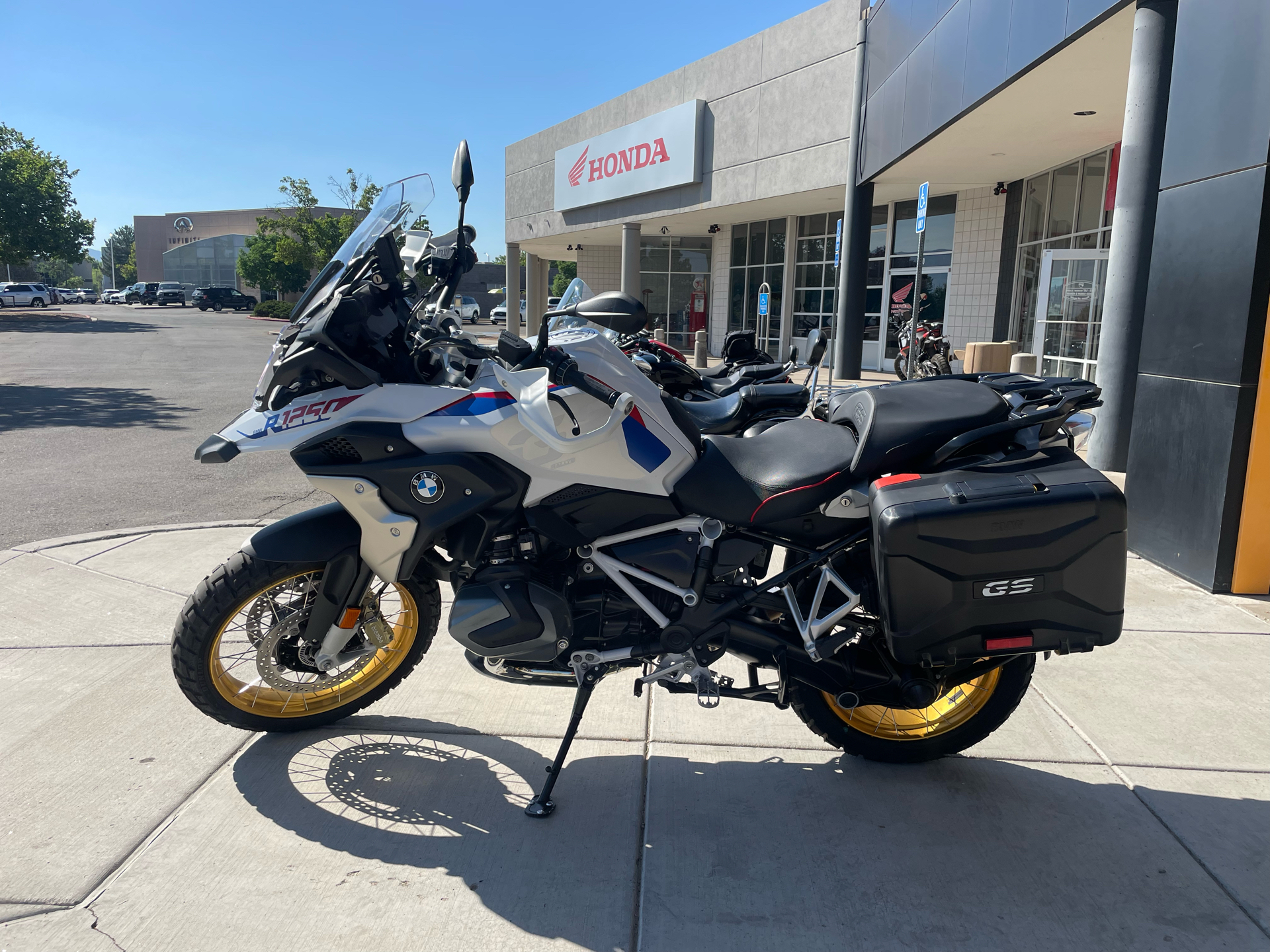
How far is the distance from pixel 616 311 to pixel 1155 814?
226 centimetres

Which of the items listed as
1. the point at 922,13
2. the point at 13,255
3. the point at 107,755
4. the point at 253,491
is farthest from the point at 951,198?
the point at 13,255

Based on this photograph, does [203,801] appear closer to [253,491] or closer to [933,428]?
[933,428]

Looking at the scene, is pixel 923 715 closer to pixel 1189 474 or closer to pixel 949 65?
pixel 1189 474

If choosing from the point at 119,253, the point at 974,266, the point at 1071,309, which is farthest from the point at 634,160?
the point at 119,253

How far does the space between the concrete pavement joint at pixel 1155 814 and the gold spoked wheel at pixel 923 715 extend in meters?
0.52

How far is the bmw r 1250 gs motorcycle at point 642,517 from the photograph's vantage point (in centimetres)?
238

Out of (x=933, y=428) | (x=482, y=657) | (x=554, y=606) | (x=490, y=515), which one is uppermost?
(x=933, y=428)

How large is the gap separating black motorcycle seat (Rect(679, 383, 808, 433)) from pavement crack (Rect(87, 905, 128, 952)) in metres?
4.10

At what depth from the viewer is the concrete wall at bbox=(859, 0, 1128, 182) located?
816 cm

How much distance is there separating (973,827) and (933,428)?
1.21 meters

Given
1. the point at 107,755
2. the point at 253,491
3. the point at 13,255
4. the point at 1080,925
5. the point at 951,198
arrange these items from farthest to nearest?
1. the point at 13,255
2. the point at 951,198
3. the point at 253,491
4. the point at 107,755
5. the point at 1080,925

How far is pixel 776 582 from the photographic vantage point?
104 inches

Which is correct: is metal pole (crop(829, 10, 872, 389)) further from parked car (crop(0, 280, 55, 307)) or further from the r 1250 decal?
parked car (crop(0, 280, 55, 307))

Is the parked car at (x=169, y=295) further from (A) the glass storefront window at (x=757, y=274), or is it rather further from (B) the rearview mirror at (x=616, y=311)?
(B) the rearview mirror at (x=616, y=311)
